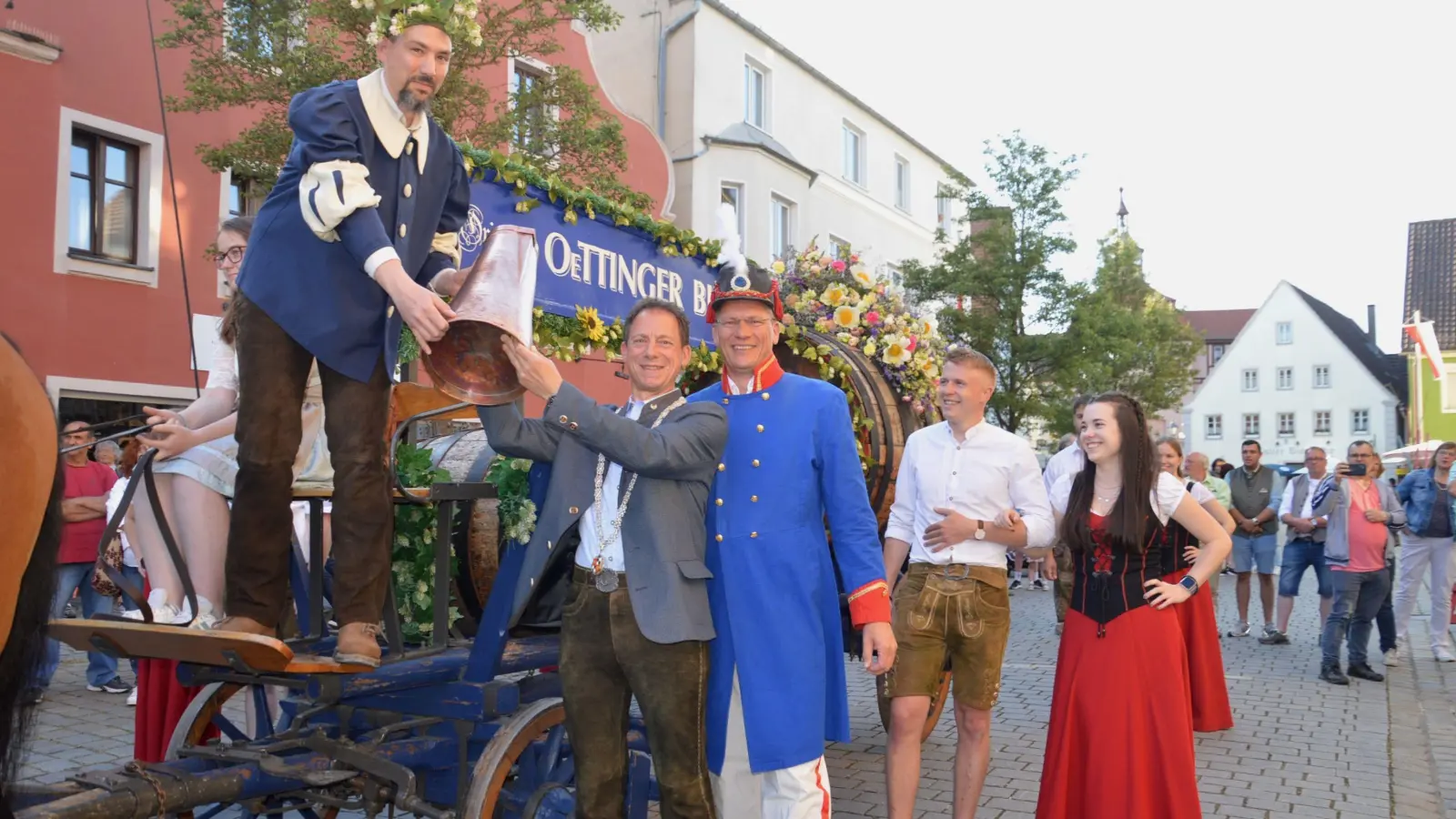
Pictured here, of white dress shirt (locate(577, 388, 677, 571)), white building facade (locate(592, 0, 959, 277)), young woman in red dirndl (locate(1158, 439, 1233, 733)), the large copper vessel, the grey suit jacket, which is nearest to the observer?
the large copper vessel

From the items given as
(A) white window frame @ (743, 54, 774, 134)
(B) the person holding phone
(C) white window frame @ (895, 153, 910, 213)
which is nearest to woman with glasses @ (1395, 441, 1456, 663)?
(B) the person holding phone

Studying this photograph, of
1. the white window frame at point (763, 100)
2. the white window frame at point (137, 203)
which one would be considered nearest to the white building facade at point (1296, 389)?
the white window frame at point (763, 100)

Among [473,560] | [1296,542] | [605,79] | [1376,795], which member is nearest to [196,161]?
[605,79]

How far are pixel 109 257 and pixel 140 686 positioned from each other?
10.7m

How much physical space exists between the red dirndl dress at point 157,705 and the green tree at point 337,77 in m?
6.73

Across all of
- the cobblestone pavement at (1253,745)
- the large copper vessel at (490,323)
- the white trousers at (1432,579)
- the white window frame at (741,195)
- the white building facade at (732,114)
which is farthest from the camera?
the white window frame at (741,195)

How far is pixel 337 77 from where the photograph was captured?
11148mm

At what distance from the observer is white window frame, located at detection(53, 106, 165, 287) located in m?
13.3

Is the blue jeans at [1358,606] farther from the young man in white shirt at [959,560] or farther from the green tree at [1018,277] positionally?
the green tree at [1018,277]

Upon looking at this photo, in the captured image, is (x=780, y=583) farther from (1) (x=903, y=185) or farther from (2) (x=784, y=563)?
(1) (x=903, y=185)

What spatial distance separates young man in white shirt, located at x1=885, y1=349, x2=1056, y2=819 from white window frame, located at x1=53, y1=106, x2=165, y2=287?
467 inches

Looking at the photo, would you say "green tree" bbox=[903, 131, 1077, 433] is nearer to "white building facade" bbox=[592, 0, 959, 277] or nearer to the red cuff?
"white building facade" bbox=[592, 0, 959, 277]

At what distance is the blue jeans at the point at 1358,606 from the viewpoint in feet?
29.6

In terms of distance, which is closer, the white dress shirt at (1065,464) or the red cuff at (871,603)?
the red cuff at (871,603)
